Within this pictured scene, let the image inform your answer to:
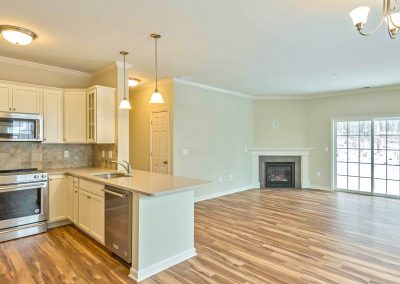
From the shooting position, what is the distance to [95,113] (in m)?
4.07

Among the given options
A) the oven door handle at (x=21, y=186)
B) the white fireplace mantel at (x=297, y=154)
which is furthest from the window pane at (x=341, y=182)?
the oven door handle at (x=21, y=186)

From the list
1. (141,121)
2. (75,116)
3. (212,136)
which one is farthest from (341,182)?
(75,116)

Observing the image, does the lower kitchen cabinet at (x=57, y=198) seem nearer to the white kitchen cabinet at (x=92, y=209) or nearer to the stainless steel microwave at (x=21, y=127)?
the white kitchen cabinet at (x=92, y=209)

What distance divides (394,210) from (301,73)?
10.8ft

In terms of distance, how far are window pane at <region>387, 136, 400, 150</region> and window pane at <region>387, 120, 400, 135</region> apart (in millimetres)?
122

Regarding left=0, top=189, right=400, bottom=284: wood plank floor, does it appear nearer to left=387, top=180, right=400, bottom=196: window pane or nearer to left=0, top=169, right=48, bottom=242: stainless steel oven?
left=0, top=169, right=48, bottom=242: stainless steel oven

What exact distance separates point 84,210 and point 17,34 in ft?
7.70

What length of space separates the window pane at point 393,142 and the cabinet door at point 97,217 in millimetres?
6561

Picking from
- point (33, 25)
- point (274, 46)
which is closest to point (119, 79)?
point (33, 25)

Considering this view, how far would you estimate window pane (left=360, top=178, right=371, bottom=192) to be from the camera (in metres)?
6.38


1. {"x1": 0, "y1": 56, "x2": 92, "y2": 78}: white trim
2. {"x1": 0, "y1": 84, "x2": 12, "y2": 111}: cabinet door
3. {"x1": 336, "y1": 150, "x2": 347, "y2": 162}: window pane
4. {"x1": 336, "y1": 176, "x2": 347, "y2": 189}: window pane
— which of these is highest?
{"x1": 0, "y1": 56, "x2": 92, "y2": 78}: white trim

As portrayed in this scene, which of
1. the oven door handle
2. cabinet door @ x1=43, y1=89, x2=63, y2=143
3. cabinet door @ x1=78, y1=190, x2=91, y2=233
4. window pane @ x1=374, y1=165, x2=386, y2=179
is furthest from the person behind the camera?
window pane @ x1=374, y1=165, x2=386, y2=179

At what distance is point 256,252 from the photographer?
3.15m

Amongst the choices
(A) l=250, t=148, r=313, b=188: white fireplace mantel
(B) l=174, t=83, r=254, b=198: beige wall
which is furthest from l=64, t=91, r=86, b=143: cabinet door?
(A) l=250, t=148, r=313, b=188: white fireplace mantel
